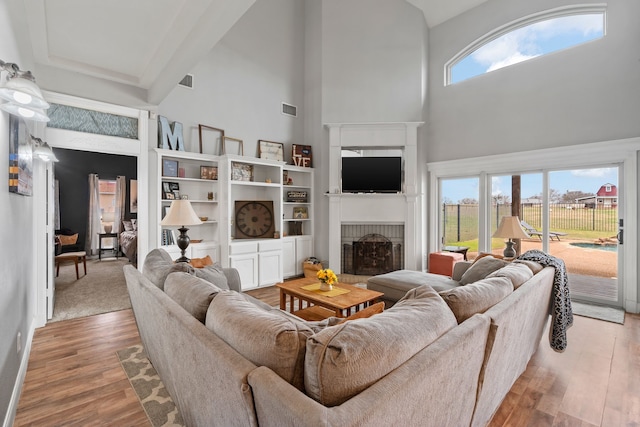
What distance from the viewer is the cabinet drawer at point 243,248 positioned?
14.9ft

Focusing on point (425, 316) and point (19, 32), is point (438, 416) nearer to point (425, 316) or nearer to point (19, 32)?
point (425, 316)

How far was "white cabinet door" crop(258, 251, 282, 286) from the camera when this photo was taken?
4.90 metres

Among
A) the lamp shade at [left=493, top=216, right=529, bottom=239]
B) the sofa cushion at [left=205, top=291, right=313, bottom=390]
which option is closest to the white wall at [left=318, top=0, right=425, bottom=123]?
the lamp shade at [left=493, top=216, right=529, bottom=239]

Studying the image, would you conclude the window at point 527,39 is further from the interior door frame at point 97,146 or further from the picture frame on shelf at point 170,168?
the interior door frame at point 97,146

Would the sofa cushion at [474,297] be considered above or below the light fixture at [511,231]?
below

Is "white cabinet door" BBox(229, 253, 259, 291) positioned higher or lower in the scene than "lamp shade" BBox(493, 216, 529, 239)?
lower

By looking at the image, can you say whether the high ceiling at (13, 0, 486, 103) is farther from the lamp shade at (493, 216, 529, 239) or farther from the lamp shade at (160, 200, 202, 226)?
the lamp shade at (493, 216, 529, 239)

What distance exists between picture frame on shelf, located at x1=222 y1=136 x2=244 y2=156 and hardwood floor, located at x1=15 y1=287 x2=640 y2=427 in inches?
117

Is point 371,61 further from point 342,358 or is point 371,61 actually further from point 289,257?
point 342,358

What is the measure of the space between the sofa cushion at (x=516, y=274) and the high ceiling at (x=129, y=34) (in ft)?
8.13

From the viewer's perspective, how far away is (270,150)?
561cm

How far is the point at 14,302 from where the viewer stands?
199 centimetres

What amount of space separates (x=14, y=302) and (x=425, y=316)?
2560 millimetres

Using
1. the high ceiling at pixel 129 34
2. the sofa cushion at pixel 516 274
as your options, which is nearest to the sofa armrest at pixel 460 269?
the sofa cushion at pixel 516 274
